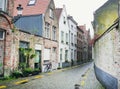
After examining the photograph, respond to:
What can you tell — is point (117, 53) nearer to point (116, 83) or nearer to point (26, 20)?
point (116, 83)

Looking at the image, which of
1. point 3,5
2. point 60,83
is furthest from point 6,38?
point 60,83

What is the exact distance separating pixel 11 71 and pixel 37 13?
10.7 meters

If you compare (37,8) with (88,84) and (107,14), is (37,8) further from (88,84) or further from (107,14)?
(88,84)

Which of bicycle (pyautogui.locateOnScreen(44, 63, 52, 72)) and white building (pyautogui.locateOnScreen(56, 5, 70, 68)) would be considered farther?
white building (pyautogui.locateOnScreen(56, 5, 70, 68))

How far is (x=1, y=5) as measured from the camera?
16.6m

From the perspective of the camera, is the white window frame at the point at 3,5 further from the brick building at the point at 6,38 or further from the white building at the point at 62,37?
the white building at the point at 62,37

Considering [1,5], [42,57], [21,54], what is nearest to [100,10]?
[42,57]

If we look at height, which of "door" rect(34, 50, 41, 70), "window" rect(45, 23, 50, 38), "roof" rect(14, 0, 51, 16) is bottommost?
"door" rect(34, 50, 41, 70)

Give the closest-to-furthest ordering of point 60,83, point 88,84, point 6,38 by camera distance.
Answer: point 88,84 < point 60,83 < point 6,38

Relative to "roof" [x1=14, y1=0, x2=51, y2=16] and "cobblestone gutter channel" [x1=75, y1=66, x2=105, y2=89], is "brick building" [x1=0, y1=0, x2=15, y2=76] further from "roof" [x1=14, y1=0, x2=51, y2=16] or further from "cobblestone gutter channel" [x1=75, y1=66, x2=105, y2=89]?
"roof" [x1=14, y1=0, x2=51, y2=16]

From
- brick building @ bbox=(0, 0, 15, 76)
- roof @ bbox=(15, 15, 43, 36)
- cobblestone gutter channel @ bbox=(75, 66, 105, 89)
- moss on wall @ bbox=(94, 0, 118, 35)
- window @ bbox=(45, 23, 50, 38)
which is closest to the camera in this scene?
cobblestone gutter channel @ bbox=(75, 66, 105, 89)

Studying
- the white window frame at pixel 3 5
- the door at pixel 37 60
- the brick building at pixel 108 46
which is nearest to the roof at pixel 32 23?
the door at pixel 37 60

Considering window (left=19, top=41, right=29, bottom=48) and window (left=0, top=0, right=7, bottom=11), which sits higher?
window (left=0, top=0, right=7, bottom=11)

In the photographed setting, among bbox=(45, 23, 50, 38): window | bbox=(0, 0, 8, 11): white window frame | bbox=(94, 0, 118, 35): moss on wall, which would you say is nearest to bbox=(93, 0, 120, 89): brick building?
Result: bbox=(94, 0, 118, 35): moss on wall
